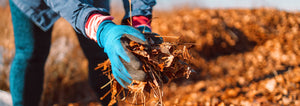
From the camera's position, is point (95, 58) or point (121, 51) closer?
point (121, 51)

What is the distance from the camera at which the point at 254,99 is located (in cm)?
160

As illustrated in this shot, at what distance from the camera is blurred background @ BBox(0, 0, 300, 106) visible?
1.87 m

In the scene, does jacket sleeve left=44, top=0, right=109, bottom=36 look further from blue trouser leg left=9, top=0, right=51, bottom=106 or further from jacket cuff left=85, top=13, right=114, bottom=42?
blue trouser leg left=9, top=0, right=51, bottom=106

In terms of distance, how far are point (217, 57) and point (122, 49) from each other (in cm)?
267

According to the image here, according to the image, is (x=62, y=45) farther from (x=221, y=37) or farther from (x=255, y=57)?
(x=255, y=57)

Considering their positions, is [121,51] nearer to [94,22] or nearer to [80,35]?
[94,22]

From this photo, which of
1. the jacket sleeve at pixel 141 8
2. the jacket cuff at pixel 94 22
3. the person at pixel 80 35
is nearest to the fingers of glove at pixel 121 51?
the person at pixel 80 35

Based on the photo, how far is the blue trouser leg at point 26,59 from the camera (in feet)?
3.78

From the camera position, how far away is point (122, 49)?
670 mm

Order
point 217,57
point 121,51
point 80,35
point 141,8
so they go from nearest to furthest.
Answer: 1. point 121,51
2. point 141,8
3. point 80,35
4. point 217,57

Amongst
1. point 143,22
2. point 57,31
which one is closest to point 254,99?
point 143,22

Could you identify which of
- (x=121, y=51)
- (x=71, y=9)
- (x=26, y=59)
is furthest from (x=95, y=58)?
(x=121, y=51)

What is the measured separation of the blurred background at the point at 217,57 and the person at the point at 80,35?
721mm

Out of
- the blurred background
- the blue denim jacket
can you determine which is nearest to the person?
the blue denim jacket
